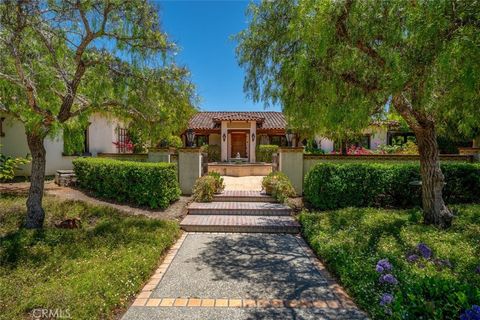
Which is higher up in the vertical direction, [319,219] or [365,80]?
[365,80]

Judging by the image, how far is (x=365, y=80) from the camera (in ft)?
18.3

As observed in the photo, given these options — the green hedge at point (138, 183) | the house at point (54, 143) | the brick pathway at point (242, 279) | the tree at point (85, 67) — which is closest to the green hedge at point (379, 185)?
the brick pathway at point (242, 279)

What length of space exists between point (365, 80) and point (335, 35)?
1.11 m

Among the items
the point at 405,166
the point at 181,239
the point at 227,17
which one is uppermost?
the point at 227,17

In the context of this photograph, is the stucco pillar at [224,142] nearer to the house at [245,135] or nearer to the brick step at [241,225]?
the house at [245,135]

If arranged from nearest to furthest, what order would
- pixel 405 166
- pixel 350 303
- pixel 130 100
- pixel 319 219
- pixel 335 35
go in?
pixel 350 303, pixel 335 35, pixel 130 100, pixel 319 219, pixel 405 166

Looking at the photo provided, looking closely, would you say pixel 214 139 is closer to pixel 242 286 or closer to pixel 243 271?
pixel 243 271

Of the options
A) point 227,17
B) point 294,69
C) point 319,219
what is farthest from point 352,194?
point 227,17

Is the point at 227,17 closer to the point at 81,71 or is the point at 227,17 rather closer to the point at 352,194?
the point at 81,71

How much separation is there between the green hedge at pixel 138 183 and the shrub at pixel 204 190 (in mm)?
707

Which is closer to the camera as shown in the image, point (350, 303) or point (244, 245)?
point (350, 303)

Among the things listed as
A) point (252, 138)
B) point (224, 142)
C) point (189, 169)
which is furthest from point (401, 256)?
point (224, 142)

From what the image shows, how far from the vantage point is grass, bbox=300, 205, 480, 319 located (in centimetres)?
253

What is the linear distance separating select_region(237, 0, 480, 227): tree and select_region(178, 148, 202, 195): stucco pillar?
438 cm
